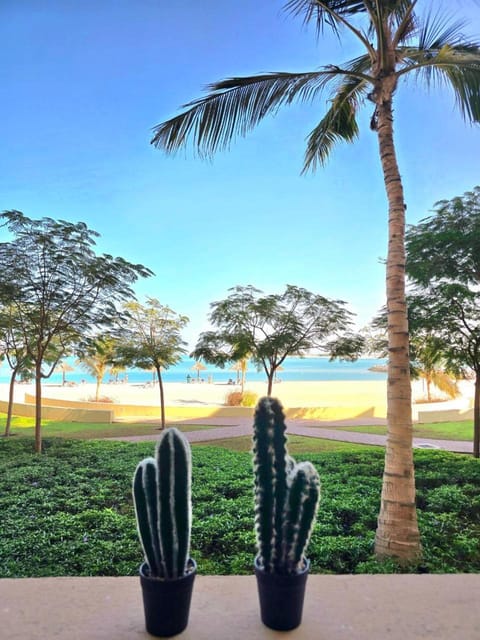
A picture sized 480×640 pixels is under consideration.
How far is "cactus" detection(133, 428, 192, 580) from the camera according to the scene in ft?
5.50

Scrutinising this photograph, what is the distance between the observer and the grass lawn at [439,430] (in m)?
11.6

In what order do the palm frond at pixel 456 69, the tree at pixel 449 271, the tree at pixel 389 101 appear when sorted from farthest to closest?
the tree at pixel 449 271 < the palm frond at pixel 456 69 < the tree at pixel 389 101

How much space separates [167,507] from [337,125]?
16.9 ft

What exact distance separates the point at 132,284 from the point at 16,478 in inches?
180

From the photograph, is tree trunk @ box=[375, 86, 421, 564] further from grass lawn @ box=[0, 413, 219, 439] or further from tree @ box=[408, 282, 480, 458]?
grass lawn @ box=[0, 413, 219, 439]

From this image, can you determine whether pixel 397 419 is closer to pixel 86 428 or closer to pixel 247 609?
pixel 247 609

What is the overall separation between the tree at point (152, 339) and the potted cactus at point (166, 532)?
11.0m

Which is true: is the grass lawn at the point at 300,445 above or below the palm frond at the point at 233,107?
below

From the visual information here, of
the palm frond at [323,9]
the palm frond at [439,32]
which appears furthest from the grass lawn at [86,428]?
the palm frond at [439,32]

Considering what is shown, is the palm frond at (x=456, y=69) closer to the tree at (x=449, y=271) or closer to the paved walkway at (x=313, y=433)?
the tree at (x=449, y=271)

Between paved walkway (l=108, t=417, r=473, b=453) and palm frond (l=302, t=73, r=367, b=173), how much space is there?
7.36 meters

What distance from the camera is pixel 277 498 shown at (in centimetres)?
172

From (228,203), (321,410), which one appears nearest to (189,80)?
(228,203)

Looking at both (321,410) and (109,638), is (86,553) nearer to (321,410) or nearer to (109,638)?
(109,638)
